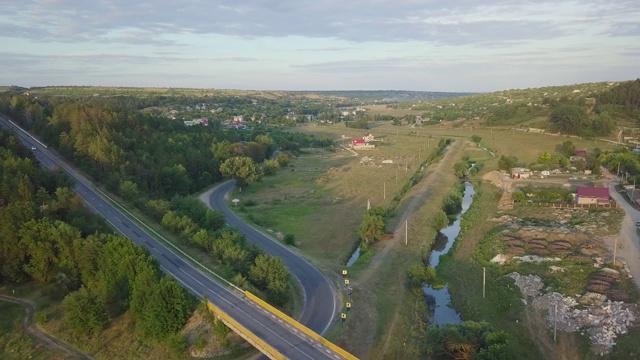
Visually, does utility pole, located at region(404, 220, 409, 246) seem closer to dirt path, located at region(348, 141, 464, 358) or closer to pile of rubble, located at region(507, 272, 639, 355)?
dirt path, located at region(348, 141, 464, 358)

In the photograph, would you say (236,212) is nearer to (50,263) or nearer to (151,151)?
(151,151)

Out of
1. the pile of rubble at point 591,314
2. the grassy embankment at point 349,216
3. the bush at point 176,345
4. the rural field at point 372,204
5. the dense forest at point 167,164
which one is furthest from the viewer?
the dense forest at point 167,164

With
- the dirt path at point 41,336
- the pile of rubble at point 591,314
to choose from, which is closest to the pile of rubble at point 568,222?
the pile of rubble at point 591,314

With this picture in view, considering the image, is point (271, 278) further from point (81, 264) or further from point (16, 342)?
point (16, 342)

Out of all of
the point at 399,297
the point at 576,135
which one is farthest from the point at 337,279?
the point at 576,135

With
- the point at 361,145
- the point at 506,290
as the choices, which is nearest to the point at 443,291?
the point at 506,290

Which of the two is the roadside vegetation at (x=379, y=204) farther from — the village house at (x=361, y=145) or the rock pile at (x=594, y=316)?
the village house at (x=361, y=145)
